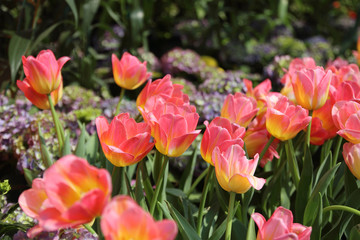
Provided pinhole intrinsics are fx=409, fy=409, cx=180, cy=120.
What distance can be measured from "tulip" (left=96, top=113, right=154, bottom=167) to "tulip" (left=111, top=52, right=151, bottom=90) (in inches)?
10.4

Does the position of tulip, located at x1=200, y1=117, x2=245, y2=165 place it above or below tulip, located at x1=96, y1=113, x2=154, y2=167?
below

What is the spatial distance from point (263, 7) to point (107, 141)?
282 cm

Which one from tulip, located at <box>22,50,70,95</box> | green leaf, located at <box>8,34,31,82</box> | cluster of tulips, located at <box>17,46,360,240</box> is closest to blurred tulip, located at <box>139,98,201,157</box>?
cluster of tulips, located at <box>17,46,360,240</box>

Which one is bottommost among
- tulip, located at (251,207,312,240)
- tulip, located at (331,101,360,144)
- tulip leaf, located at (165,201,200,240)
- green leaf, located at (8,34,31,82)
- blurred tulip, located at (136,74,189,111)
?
tulip leaf, located at (165,201,200,240)

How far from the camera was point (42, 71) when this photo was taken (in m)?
0.71

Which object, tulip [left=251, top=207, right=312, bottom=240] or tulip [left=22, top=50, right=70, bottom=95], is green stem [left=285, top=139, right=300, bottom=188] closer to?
tulip [left=251, top=207, right=312, bottom=240]

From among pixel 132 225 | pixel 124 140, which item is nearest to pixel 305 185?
pixel 124 140

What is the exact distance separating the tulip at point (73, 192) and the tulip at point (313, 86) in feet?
1.50

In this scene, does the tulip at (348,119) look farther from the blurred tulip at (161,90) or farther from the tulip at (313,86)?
the blurred tulip at (161,90)

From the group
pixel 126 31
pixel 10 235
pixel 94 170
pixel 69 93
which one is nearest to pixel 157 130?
pixel 94 170

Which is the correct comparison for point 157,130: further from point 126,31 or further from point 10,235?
point 126,31

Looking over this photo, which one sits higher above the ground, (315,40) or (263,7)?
(263,7)

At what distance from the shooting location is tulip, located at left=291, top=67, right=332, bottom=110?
2.39 feet

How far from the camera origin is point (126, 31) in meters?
2.12
